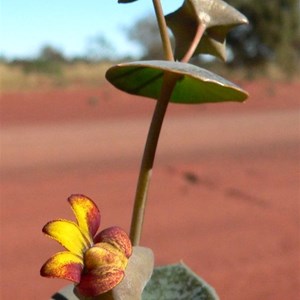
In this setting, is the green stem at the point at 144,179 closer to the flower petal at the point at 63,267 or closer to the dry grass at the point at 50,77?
the flower petal at the point at 63,267

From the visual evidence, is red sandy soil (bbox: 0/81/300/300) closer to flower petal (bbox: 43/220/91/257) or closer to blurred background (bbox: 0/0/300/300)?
blurred background (bbox: 0/0/300/300)

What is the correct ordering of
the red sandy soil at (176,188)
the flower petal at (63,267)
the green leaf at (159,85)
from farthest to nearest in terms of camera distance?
1. the red sandy soil at (176,188)
2. the green leaf at (159,85)
3. the flower petal at (63,267)

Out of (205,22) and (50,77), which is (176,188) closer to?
(205,22)

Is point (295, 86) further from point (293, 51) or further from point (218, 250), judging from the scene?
point (218, 250)

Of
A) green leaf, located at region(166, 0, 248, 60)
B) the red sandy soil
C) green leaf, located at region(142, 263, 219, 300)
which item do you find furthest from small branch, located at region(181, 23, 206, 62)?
the red sandy soil

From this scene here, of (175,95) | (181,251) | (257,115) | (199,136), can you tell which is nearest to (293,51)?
(257,115)

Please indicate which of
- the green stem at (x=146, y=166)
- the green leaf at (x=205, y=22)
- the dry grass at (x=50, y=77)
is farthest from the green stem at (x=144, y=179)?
the dry grass at (x=50, y=77)
